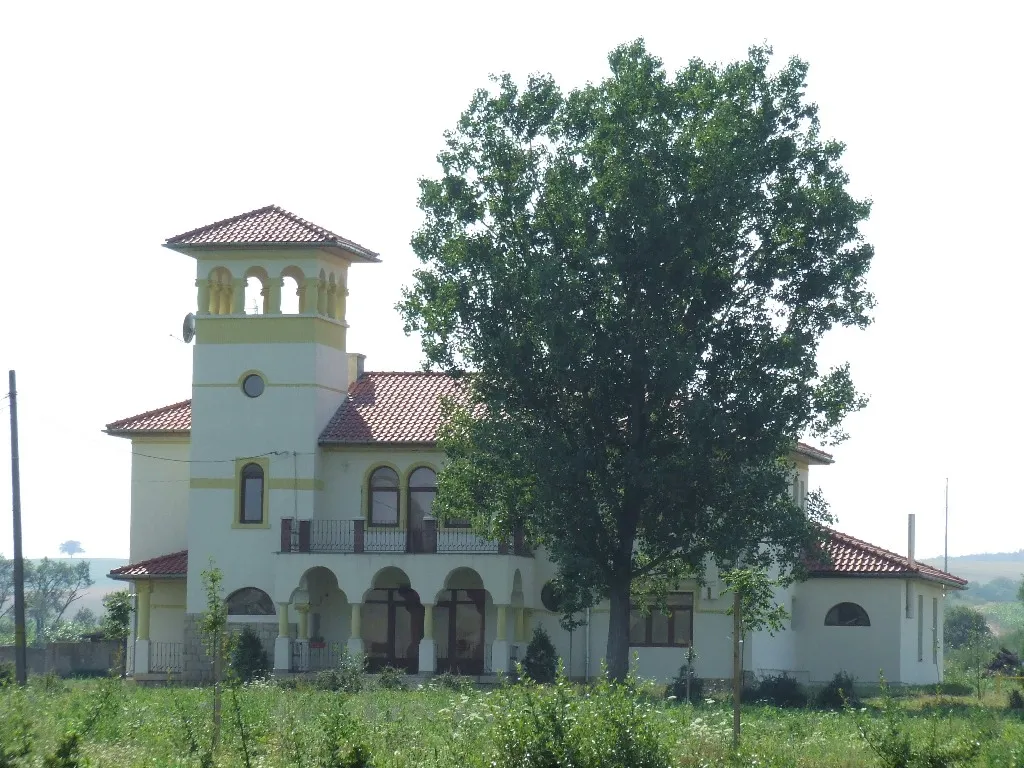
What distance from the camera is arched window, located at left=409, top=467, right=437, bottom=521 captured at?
43.9m

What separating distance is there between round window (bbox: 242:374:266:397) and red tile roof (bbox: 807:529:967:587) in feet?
49.8

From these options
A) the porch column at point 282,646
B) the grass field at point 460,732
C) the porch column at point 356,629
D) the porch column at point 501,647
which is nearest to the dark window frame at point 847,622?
the porch column at point 501,647

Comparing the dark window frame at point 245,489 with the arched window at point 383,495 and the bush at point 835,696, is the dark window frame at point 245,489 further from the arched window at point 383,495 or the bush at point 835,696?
the bush at point 835,696

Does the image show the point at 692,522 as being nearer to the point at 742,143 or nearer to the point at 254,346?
the point at 742,143

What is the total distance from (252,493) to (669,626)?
11.3m

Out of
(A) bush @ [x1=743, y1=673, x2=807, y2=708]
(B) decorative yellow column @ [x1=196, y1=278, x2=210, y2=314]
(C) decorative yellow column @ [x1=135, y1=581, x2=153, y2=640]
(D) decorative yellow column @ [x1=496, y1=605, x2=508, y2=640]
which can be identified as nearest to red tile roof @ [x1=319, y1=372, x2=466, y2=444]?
Result: (B) decorative yellow column @ [x1=196, y1=278, x2=210, y2=314]

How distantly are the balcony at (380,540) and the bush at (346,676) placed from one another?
2.83 metres

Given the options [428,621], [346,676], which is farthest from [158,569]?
[346,676]

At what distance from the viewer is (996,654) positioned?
47719 mm

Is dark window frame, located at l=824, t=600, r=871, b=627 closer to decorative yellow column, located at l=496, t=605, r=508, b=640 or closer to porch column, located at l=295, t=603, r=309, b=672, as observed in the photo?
decorative yellow column, located at l=496, t=605, r=508, b=640

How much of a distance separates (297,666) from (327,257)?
10.6 meters

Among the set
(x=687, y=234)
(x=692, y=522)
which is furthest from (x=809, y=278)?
(x=692, y=522)

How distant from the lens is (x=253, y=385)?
4419 cm

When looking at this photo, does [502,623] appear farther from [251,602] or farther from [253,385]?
[253,385]
